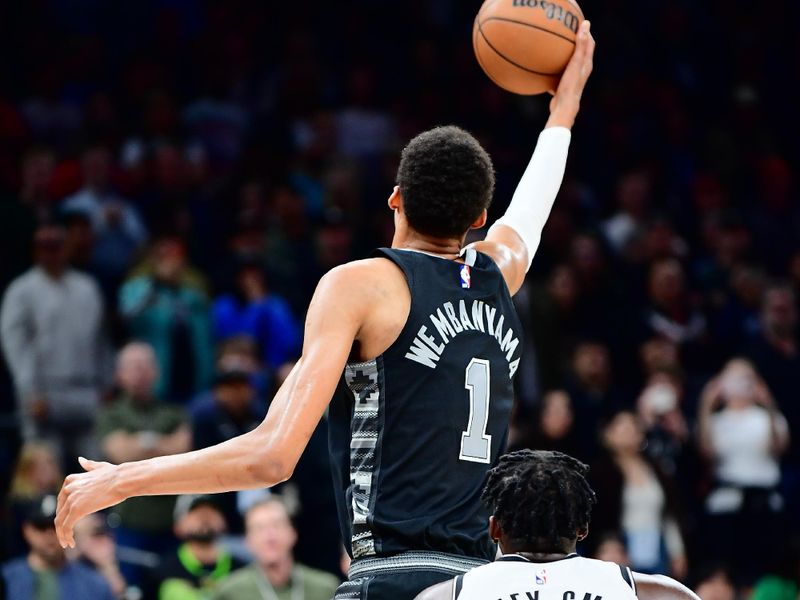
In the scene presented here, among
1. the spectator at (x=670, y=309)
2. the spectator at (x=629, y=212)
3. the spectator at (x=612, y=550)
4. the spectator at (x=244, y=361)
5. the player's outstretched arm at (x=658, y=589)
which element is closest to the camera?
the player's outstretched arm at (x=658, y=589)

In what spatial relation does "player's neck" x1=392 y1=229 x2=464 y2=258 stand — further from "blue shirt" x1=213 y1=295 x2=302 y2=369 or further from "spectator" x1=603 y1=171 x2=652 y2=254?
"spectator" x1=603 y1=171 x2=652 y2=254

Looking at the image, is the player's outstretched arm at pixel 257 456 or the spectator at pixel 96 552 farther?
the spectator at pixel 96 552

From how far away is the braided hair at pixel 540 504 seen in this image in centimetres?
345

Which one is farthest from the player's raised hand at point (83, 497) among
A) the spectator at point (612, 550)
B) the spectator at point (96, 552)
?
the spectator at point (612, 550)

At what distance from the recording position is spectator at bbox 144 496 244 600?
340 inches

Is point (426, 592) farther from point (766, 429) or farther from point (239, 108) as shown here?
point (239, 108)

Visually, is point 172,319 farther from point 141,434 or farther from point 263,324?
point 141,434

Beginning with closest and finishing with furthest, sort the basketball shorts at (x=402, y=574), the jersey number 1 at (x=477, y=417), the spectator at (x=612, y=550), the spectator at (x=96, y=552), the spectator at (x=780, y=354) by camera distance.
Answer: the basketball shorts at (x=402, y=574), the jersey number 1 at (x=477, y=417), the spectator at (x=96, y=552), the spectator at (x=612, y=550), the spectator at (x=780, y=354)

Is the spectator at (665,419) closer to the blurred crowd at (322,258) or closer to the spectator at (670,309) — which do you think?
the blurred crowd at (322,258)

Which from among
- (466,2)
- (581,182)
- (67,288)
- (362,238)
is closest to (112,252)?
(67,288)

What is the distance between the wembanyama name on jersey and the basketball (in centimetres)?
116

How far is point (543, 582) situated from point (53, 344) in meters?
7.59

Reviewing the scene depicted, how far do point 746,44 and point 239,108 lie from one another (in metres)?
6.09

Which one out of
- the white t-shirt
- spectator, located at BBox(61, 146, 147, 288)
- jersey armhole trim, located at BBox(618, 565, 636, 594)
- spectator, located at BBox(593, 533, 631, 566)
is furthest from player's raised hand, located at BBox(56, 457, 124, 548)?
the white t-shirt
